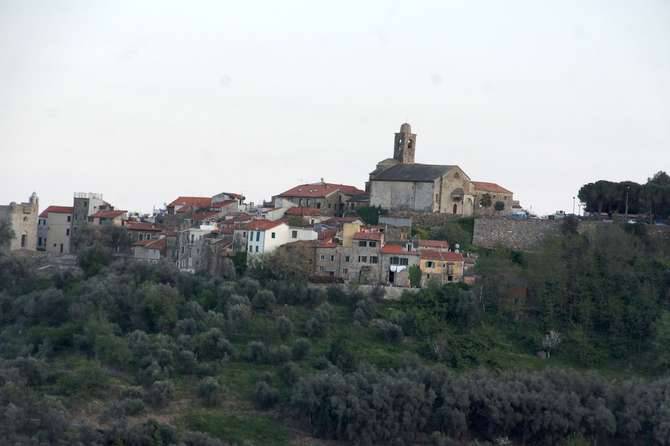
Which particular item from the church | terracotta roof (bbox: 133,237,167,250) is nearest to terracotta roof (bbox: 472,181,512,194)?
the church

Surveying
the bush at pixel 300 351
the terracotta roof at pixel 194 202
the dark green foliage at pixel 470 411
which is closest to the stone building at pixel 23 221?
the terracotta roof at pixel 194 202

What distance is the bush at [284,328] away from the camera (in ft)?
148

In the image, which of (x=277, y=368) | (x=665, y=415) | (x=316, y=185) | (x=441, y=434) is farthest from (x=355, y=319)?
(x=316, y=185)

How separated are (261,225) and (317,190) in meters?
11.2

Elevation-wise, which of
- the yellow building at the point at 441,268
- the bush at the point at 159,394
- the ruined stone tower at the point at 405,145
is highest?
the ruined stone tower at the point at 405,145

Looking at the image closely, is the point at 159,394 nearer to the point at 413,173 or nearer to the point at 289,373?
the point at 289,373

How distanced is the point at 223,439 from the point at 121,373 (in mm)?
5926

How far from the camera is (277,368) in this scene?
43.1 meters

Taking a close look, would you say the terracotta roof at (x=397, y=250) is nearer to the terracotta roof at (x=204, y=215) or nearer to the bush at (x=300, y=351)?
the bush at (x=300, y=351)

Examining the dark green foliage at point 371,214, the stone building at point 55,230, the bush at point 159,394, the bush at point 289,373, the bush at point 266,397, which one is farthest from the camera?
the stone building at point 55,230

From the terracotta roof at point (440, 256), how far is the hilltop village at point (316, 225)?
4cm

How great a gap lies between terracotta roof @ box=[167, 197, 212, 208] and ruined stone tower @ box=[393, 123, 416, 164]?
31.2 ft

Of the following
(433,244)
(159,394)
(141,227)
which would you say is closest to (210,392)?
(159,394)

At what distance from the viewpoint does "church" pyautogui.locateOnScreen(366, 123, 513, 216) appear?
5700cm
